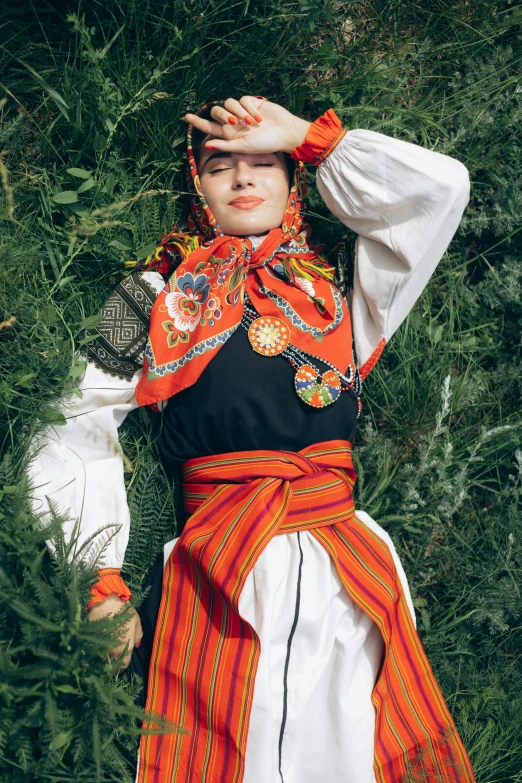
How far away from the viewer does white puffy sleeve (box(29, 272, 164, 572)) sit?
7.72ft

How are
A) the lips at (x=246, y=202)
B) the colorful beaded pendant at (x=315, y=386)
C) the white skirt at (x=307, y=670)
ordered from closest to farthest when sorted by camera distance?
the white skirt at (x=307, y=670) < the colorful beaded pendant at (x=315, y=386) < the lips at (x=246, y=202)

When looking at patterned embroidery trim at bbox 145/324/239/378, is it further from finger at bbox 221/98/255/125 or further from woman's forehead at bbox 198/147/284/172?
finger at bbox 221/98/255/125

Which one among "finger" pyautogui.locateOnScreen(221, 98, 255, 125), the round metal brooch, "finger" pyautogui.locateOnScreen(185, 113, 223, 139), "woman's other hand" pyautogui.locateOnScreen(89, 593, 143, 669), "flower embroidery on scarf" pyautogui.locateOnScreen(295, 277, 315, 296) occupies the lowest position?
"woman's other hand" pyautogui.locateOnScreen(89, 593, 143, 669)

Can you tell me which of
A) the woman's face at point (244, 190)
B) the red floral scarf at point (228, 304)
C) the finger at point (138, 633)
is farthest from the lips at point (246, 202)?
the finger at point (138, 633)

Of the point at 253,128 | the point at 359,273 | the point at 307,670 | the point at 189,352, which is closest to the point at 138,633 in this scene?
the point at 307,670

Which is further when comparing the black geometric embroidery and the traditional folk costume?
the black geometric embroidery

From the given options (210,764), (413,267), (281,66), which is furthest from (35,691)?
(281,66)

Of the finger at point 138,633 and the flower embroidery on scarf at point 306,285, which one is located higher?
the flower embroidery on scarf at point 306,285

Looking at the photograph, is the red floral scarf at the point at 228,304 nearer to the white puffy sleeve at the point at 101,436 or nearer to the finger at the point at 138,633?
the white puffy sleeve at the point at 101,436

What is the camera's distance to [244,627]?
2.20 meters

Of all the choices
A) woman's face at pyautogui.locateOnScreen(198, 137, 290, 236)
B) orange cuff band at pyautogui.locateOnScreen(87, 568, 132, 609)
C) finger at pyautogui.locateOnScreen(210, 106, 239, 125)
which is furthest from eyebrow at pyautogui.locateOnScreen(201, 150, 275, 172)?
orange cuff band at pyautogui.locateOnScreen(87, 568, 132, 609)

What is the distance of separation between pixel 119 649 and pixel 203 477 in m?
0.63

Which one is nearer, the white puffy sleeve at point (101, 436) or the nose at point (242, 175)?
the white puffy sleeve at point (101, 436)

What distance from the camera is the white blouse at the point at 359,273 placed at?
7.73ft
